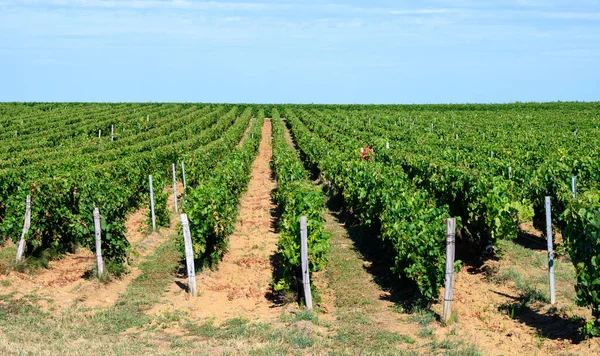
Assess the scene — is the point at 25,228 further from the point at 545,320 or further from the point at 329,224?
the point at 545,320

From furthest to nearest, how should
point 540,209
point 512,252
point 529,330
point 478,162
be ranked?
point 478,162 < point 540,209 < point 512,252 < point 529,330

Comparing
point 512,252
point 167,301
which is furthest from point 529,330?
point 167,301

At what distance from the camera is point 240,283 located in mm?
12438

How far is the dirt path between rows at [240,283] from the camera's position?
10.7 meters

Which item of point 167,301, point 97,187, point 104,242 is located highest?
point 97,187

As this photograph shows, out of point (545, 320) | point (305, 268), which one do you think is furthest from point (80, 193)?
point (545, 320)

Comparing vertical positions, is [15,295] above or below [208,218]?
below

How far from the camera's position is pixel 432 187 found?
1616 centimetres

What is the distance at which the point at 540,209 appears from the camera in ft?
49.4

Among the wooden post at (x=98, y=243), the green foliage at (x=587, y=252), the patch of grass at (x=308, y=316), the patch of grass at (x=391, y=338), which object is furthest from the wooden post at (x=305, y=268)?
the wooden post at (x=98, y=243)

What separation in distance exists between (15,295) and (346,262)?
674cm

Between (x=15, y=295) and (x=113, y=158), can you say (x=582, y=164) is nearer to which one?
(x=15, y=295)

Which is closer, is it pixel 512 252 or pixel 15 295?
pixel 15 295

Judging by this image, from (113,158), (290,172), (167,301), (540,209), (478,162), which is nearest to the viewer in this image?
(167,301)
